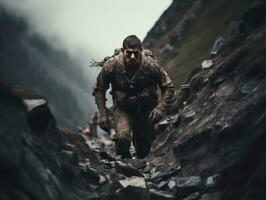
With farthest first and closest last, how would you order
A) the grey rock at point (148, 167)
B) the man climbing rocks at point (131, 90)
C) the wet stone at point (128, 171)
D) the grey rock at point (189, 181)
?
the man climbing rocks at point (131, 90)
the grey rock at point (148, 167)
the wet stone at point (128, 171)
the grey rock at point (189, 181)

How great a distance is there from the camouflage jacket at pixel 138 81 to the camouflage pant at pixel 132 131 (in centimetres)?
41

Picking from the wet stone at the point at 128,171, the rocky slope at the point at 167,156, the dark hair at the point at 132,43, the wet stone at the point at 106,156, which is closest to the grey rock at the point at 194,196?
the rocky slope at the point at 167,156

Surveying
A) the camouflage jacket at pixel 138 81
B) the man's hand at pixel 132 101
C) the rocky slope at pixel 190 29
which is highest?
the rocky slope at pixel 190 29

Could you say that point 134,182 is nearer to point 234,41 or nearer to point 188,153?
point 188,153

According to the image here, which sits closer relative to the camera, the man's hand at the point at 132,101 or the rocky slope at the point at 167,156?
the rocky slope at the point at 167,156

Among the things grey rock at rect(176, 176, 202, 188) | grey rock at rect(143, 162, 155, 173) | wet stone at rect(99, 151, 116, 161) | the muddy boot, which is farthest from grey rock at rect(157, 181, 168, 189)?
the muddy boot

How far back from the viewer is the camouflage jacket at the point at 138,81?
1661 cm

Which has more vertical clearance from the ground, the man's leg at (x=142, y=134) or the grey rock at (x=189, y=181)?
the man's leg at (x=142, y=134)

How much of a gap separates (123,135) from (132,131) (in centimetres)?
150

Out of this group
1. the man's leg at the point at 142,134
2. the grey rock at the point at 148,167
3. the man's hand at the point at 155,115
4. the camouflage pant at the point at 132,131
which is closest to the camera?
the grey rock at the point at 148,167

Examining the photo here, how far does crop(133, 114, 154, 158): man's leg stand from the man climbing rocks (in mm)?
28

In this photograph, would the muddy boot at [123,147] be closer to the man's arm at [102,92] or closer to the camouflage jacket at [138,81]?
the man's arm at [102,92]

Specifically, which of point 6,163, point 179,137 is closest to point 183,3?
point 179,137

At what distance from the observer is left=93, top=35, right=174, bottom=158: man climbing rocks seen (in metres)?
16.4
